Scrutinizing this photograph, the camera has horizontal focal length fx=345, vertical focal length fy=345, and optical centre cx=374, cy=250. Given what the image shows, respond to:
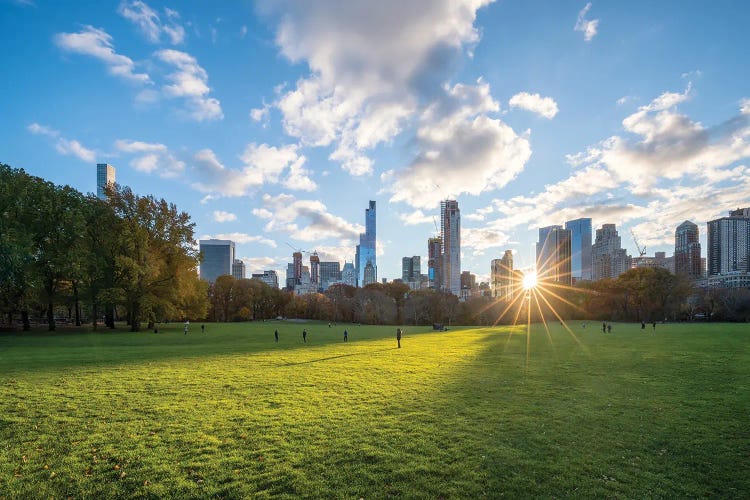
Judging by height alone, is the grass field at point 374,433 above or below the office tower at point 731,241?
below

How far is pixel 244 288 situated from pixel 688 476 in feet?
353

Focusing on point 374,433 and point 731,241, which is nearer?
point 374,433

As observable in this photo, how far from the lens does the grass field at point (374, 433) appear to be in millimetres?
7496

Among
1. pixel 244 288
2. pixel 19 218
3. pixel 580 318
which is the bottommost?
pixel 580 318

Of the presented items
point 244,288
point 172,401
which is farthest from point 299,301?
point 172,401

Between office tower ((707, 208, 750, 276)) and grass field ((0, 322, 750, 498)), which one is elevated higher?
office tower ((707, 208, 750, 276))

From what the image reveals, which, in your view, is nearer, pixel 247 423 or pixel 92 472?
pixel 92 472

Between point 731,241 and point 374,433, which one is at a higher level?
point 731,241

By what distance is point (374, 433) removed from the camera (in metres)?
10.2

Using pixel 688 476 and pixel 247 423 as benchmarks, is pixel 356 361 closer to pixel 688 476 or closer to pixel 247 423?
pixel 247 423

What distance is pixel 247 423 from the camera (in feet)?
36.0

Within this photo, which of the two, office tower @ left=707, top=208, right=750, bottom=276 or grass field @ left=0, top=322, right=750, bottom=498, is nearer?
grass field @ left=0, top=322, right=750, bottom=498

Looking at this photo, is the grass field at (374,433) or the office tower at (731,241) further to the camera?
the office tower at (731,241)

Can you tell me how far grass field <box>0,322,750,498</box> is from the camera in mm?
7496
